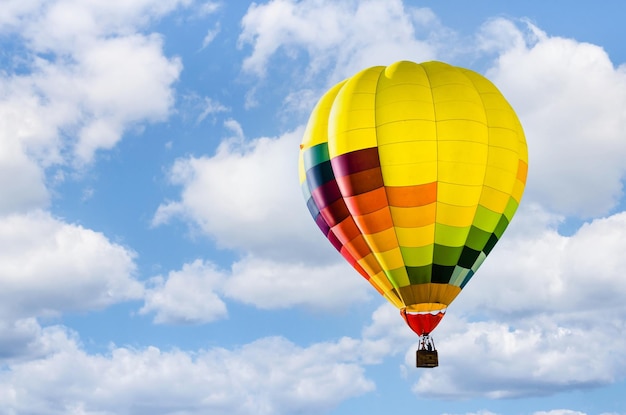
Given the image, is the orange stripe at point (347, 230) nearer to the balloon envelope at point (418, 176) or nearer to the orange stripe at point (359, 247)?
the balloon envelope at point (418, 176)

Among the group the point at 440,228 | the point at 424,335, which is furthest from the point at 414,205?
the point at 424,335

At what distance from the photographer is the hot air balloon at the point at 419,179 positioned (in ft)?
173

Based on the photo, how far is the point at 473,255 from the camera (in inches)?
2146

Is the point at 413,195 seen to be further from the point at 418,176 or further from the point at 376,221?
the point at 376,221

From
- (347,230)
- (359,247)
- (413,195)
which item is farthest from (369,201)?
(359,247)

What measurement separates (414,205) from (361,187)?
2.44 m

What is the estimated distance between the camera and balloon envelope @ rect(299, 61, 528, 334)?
52.9 m

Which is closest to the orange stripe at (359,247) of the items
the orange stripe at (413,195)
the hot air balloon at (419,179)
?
the hot air balloon at (419,179)

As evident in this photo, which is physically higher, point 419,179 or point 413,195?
point 419,179

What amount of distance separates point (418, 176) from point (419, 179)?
14cm

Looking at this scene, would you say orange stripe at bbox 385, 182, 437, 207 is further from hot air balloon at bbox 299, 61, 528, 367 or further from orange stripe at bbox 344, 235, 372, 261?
orange stripe at bbox 344, 235, 372, 261

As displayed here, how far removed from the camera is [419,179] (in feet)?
173

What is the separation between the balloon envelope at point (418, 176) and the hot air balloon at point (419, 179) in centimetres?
4

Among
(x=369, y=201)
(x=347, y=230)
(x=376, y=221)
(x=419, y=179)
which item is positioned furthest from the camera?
(x=347, y=230)
